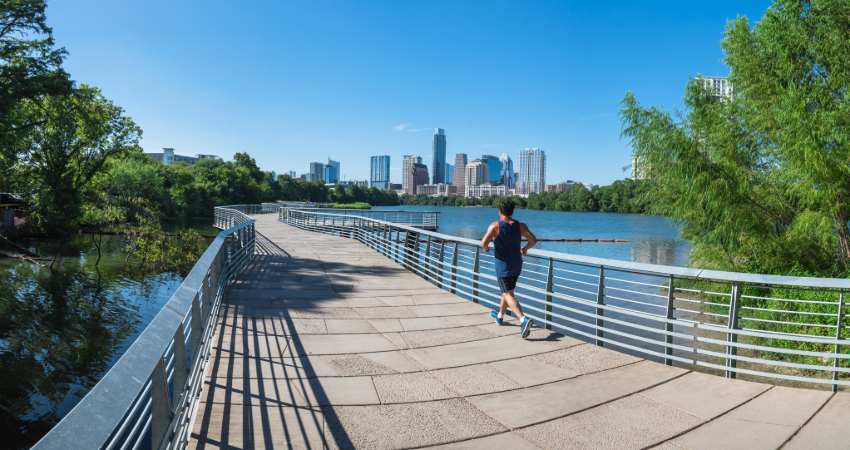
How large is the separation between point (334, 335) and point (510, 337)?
87.1 inches

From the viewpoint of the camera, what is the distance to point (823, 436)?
11.7ft

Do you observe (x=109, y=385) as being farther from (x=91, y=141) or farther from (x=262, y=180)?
(x=262, y=180)

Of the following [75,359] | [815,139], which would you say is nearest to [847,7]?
[815,139]

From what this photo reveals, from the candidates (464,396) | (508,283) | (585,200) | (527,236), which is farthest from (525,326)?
(585,200)

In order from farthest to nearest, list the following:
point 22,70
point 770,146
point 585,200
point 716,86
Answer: point 585,200 → point 22,70 → point 716,86 → point 770,146

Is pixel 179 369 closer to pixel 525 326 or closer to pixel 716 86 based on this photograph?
pixel 525 326

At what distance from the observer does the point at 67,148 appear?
37531mm

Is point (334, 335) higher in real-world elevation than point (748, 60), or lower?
lower

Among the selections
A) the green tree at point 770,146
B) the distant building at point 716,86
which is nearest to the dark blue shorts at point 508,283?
the green tree at point 770,146

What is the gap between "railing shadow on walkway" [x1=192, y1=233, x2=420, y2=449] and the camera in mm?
3438

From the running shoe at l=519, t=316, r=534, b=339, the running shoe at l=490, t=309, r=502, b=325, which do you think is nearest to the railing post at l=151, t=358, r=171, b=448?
the running shoe at l=519, t=316, r=534, b=339

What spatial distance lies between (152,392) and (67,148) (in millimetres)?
44125

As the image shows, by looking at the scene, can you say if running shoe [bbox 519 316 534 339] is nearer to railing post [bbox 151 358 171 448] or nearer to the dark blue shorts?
the dark blue shorts

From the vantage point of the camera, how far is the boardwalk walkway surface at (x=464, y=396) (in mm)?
3523
